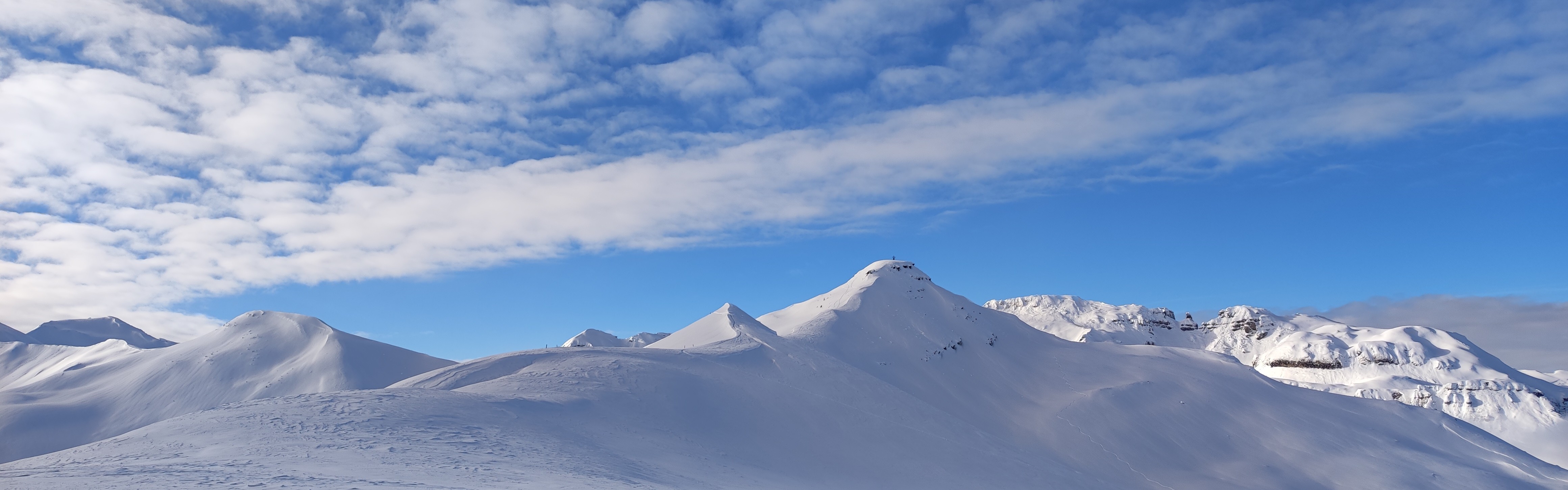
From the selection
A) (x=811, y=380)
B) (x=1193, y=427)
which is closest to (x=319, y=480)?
(x=811, y=380)

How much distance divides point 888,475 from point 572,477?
12.0 meters

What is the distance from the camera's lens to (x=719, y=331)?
136ft

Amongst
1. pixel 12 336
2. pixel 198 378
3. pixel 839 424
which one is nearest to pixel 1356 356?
pixel 839 424

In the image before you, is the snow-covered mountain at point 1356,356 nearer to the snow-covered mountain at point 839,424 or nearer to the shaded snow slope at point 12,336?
the snow-covered mountain at point 839,424

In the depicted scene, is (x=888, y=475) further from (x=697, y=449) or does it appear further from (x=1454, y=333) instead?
(x=1454, y=333)

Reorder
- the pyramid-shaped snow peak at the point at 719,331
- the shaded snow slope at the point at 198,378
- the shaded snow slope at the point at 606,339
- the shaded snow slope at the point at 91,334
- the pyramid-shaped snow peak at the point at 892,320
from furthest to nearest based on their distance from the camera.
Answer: the shaded snow slope at the point at 91,334 → the shaded snow slope at the point at 606,339 → the shaded snow slope at the point at 198,378 → the pyramid-shaped snow peak at the point at 892,320 → the pyramid-shaped snow peak at the point at 719,331

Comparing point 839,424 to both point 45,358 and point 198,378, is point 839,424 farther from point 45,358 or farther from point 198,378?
point 45,358

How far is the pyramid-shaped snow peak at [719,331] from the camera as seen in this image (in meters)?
39.2

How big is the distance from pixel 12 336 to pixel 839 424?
448 feet

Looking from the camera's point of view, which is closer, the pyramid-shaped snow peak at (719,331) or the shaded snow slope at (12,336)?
the pyramid-shaped snow peak at (719,331)

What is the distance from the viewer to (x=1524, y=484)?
124 ft

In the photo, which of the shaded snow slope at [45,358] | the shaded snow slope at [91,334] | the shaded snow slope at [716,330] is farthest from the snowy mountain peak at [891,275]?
the shaded snow slope at [91,334]

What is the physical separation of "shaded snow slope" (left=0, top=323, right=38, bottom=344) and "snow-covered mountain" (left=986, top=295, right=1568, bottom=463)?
129 m

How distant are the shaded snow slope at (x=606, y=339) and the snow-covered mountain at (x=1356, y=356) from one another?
4301 cm
